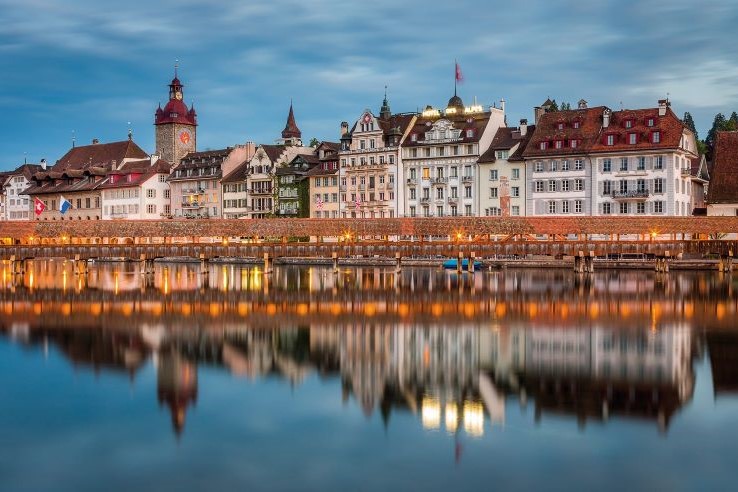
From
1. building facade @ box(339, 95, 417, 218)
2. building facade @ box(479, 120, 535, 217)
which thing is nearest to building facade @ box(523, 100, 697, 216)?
building facade @ box(479, 120, 535, 217)

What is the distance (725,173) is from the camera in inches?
2970

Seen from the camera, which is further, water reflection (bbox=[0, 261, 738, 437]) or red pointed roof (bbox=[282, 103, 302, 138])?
red pointed roof (bbox=[282, 103, 302, 138])

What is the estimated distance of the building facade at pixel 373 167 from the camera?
90.8 meters

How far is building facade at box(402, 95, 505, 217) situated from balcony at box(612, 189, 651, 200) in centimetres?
1314

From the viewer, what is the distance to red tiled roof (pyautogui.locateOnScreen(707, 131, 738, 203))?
245ft

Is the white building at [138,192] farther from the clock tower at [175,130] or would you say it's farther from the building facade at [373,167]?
the building facade at [373,167]

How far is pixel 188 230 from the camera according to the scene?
73.2 meters

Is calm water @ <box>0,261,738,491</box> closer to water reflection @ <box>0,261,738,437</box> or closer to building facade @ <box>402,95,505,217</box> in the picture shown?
water reflection @ <box>0,261,738,437</box>

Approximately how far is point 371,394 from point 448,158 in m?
63.3

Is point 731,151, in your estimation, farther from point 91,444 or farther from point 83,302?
point 91,444

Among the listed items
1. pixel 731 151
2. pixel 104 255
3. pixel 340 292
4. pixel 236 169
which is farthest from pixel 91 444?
pixel 236 169

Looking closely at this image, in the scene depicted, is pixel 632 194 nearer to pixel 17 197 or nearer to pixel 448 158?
pixel 448 158

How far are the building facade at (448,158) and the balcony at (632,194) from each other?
1314 cm

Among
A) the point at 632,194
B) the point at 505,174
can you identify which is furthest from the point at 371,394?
the point at 505,174
